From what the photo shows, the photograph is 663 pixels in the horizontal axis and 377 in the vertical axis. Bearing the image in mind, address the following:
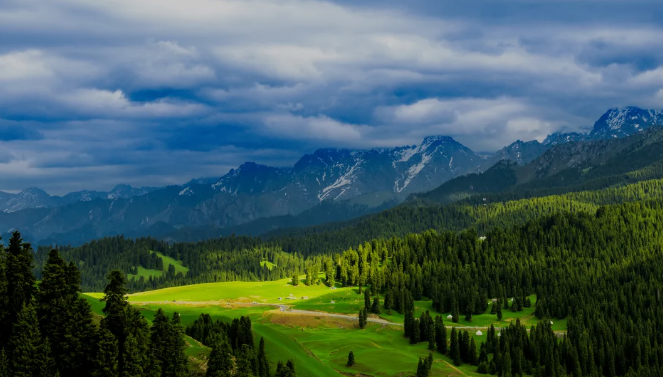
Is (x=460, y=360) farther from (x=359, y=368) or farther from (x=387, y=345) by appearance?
(x=359, y=368)

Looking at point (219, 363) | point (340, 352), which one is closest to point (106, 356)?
point (219, 363)

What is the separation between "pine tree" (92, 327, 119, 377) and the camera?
271 ft

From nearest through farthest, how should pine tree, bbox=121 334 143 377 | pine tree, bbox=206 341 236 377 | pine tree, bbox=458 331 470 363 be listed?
1. pine tree, bbox=121 334 143 377
2. pine tree, bbox=206 341 236 377
3. pine tree, bbox=458 331 470 363

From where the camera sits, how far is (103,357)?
82250mm

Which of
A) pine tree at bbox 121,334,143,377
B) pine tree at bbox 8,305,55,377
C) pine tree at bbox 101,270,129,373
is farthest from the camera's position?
pine tree at bbox 101,270,129,373

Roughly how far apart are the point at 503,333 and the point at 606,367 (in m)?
29.2

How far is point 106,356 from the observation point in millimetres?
83312

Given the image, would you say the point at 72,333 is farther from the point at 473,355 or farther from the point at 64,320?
the point at 473,355

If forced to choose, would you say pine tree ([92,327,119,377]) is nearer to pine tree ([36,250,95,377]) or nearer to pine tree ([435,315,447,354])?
pine tree ([36,250,95,377])

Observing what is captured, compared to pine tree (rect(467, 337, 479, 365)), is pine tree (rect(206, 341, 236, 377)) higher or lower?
higher

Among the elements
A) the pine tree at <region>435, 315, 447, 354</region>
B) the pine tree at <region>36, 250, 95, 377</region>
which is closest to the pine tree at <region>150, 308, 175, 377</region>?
the pine tree at <region>36, 250, 95, 377</region>

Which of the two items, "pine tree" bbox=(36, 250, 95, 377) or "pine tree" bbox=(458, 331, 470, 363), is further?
"pine tree" bbox=(458, 331, 470, 363)

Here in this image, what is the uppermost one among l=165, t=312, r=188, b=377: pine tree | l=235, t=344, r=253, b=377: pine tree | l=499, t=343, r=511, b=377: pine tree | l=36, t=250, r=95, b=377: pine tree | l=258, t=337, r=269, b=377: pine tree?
l=36, t=250, r=95, b=377: pine tree

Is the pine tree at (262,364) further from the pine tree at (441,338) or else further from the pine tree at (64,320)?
the pine tree at (441,338)
